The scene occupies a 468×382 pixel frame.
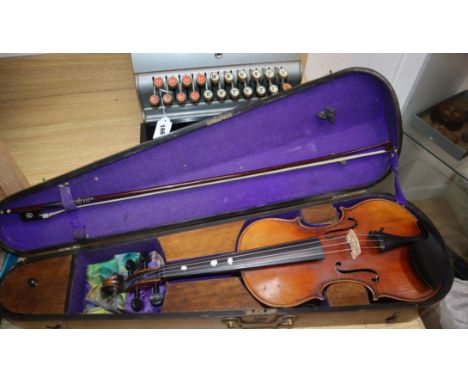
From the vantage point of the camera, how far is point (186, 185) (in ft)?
3.97

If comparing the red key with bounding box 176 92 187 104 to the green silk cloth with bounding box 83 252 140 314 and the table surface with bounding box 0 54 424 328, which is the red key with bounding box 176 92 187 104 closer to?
the table surface with bounding box 0 54 424 328

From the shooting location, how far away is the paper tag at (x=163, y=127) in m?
1.46

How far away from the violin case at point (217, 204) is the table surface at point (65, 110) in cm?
42

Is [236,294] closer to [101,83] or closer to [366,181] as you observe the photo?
[366,181]

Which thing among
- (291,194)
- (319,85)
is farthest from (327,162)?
(319,85)

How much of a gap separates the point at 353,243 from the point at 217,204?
0.51 metres

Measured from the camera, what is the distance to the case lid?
115 cm

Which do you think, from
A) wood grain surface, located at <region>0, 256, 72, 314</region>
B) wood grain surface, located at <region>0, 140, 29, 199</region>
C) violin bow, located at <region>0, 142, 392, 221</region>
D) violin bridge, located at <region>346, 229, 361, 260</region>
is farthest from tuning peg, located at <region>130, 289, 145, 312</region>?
violin bridge, located at <region>346, 229, 361, 260</region>

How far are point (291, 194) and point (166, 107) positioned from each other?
71 centimetres

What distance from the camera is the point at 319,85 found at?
45.1 inches

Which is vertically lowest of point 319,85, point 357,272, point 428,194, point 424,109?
point 428,194

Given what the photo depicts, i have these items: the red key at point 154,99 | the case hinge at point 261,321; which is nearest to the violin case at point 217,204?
the case hinge at point 261,321

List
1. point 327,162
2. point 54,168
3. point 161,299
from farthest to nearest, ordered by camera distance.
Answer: point 54,168
point 327,162
point 161,299

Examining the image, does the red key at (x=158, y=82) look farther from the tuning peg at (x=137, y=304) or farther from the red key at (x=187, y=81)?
the tuning peg at (x=137, y=304)
